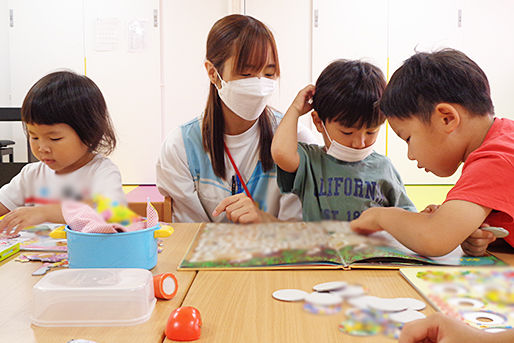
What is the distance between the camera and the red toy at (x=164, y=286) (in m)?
0.34

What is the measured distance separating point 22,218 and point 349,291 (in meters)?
0.21

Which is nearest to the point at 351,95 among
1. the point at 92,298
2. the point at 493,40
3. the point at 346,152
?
the point at 346,152

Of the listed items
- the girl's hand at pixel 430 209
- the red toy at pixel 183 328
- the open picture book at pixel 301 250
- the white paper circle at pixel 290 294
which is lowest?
the open picture book at pixel 301 250

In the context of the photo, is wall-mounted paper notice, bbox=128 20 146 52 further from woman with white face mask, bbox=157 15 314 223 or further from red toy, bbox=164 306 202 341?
woman with white face mask, bbox=157 15 314 223

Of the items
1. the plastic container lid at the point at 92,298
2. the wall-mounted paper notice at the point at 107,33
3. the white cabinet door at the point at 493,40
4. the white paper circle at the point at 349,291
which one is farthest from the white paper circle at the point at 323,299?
the white cabinet door at the point at 493,40

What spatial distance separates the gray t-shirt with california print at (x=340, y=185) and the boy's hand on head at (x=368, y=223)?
0.08m

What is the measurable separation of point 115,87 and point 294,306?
0.26 m

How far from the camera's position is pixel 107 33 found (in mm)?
271

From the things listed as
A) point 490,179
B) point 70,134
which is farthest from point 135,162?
point 490,179

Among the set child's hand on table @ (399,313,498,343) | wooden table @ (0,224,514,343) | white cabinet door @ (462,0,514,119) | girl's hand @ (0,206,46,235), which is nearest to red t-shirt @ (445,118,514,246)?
wooden table @ (0,224,514,343)

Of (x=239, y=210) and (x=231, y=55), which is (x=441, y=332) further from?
(x=231, y=55)

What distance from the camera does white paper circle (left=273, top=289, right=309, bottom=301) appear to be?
0.34 metres

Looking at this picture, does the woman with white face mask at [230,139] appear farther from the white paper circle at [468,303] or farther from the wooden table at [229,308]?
the white paper circle at [468,303]

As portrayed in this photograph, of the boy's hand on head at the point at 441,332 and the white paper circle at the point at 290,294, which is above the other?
the boy's hand on head at the point at 441,332
